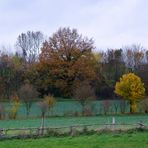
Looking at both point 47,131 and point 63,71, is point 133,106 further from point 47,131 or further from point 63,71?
point 47,131

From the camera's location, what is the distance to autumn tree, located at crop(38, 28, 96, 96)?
7394 centimetres

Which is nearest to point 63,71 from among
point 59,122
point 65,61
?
point 65,61

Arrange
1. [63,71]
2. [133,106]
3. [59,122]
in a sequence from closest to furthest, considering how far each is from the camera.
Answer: [59,122] < [133,106] < [63,71]

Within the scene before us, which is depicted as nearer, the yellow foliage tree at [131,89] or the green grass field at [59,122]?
the green grass field at [59,122]

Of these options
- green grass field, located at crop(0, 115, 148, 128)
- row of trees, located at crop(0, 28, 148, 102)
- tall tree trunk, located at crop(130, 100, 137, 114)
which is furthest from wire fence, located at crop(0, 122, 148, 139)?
row of trees, located at crop(0, 28, 148, 102)

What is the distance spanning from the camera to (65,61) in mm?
75938

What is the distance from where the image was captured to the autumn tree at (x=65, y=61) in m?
73.9

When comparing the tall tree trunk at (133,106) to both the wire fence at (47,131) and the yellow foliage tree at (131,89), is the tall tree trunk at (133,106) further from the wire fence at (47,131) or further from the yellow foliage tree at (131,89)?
the wire fence at (47,131)

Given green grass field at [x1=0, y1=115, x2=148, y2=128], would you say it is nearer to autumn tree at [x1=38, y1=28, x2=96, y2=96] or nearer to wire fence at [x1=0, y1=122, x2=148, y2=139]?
wire fence at [x1=0, y1=122, x2=148, y2=139]

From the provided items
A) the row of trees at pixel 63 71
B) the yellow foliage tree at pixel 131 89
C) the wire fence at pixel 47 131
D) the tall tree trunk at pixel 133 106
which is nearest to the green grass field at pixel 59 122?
the wire fence at pixel 47 131

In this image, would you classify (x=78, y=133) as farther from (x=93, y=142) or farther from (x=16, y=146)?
(x=16, y=146)

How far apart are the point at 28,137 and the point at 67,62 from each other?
174 feet

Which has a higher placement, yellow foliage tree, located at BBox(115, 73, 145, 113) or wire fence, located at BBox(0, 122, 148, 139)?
yellow foliage tree, located at BBox(115, 73, 145, 113)

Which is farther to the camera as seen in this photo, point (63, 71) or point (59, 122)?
point (63, 71)
